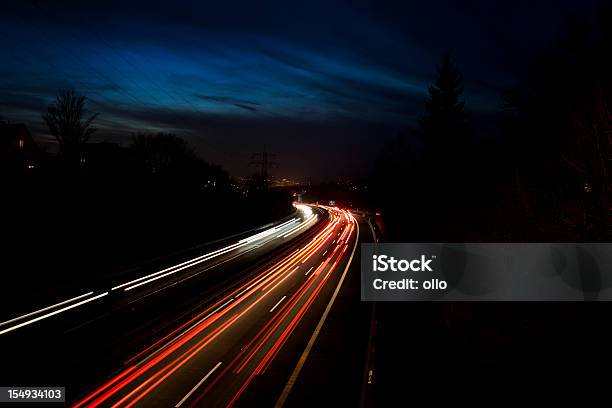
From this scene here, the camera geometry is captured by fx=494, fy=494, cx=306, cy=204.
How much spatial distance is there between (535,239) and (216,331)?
36.9ft

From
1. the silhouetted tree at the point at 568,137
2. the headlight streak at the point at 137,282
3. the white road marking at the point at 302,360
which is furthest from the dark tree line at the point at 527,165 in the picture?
the headlight streak at the point at 137,282

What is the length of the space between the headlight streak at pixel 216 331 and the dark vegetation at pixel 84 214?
26.6 ft

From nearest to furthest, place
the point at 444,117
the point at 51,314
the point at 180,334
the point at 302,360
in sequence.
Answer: the point at 302,360 → the point at 180,334 → the point at 51,314 → the point at 444,117

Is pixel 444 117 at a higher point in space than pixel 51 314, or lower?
higher

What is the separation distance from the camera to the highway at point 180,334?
12477 millimetres

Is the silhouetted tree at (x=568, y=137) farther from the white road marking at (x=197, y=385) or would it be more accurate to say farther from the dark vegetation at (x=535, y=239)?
the white road marking at (x=197, y=385)

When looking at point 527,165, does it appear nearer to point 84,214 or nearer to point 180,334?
point 180,334

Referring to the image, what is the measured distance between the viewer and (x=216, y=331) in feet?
59.4

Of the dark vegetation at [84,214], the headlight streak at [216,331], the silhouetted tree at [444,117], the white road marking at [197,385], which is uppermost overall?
the silhouetted tree at [444,117]

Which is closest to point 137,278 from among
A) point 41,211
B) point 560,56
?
point 41,211

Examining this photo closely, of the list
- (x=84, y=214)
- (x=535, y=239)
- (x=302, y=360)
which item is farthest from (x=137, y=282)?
(x=535, y=239)

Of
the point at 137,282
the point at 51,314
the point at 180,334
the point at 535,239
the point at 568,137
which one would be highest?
the point at 568,137

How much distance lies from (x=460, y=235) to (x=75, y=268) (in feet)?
71.2

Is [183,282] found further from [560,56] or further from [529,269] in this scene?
[560,56]
